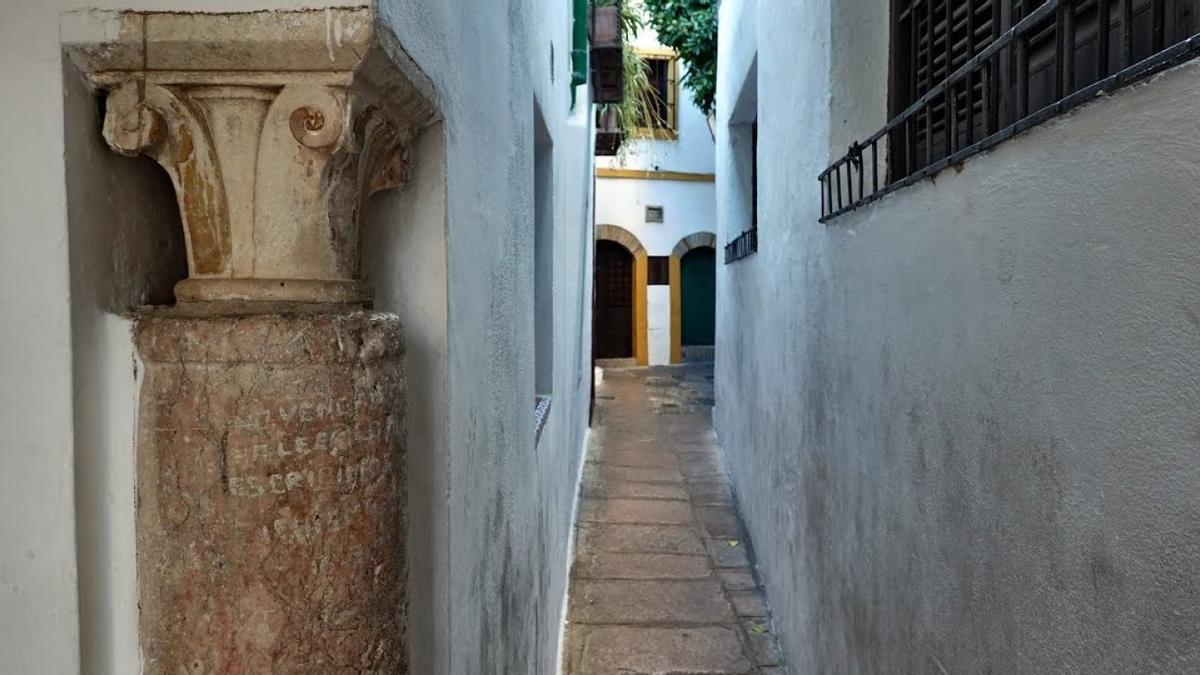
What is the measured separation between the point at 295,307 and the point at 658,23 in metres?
8.52

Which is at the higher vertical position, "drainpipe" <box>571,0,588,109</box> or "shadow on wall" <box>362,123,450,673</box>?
"drainpipe" <box>571,0,588,109</box>

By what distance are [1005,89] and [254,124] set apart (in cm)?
135

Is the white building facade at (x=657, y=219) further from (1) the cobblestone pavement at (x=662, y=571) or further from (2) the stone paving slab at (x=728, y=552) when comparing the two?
(2) the stone paving slab at (x=728, y=552)

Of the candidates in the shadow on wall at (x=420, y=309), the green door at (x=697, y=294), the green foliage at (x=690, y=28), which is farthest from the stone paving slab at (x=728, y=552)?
the green door at (x=697, y=294)

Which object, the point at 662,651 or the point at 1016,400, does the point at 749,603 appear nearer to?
the point at 662,651

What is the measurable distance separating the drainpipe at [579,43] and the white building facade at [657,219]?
8325 millimetres

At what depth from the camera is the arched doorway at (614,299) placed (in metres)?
14.1

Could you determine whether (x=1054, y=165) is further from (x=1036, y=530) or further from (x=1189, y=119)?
(x=1036, y=530)

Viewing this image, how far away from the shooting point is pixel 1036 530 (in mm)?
1278

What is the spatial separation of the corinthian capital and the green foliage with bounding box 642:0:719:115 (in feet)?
26.8

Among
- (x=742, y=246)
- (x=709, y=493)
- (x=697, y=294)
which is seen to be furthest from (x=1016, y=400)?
(x=697, y=294)

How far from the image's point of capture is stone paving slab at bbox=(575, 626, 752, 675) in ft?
12.4

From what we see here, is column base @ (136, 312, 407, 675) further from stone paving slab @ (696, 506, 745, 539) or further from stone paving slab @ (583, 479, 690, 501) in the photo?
stone paving slab @ (583, 479, 690, 501)

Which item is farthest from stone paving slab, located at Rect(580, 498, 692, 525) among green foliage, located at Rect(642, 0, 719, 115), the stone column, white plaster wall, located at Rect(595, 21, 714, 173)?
white plaster wall, located at Rect(595, 21, 714, 173)
